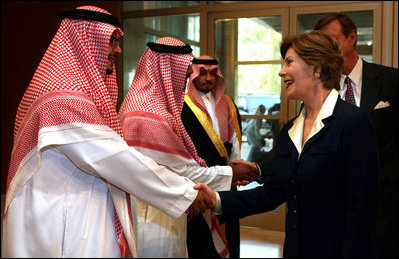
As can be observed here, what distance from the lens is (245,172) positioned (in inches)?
113

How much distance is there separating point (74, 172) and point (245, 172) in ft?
4.23

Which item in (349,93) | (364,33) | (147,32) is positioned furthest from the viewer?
(147,32)

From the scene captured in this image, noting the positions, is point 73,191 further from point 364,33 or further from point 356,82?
point 364,33

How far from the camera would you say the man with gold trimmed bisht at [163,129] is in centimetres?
220

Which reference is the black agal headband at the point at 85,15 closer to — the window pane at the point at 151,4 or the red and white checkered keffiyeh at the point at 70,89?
the red and white checkered keffiyeh at the point at 70,89

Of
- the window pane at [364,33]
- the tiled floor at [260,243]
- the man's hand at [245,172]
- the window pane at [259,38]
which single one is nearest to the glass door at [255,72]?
the window pane at [259,38]

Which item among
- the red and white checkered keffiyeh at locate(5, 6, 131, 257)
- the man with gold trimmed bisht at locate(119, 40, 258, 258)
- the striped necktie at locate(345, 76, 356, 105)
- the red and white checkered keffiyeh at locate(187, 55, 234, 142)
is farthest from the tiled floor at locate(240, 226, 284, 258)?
the red and white checkered keffiyeh at locate(5, 6, 131, 257)

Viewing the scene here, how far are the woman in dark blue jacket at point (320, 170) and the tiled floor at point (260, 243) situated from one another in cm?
227

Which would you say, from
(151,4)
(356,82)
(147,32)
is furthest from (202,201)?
(151,4)

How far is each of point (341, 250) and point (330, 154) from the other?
33 cm

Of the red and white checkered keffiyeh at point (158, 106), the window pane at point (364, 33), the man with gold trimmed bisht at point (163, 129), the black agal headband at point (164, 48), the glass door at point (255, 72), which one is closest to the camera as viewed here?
the man with gold trimmed bisht at point (163, 129)

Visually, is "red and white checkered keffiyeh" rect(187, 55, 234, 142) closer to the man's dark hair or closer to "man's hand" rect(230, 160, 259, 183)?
"man's hand" rect(230, 160, 259, 183)

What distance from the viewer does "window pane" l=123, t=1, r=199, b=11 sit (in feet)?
19.3

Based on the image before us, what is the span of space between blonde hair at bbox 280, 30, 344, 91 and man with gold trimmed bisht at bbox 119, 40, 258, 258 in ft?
2.73
